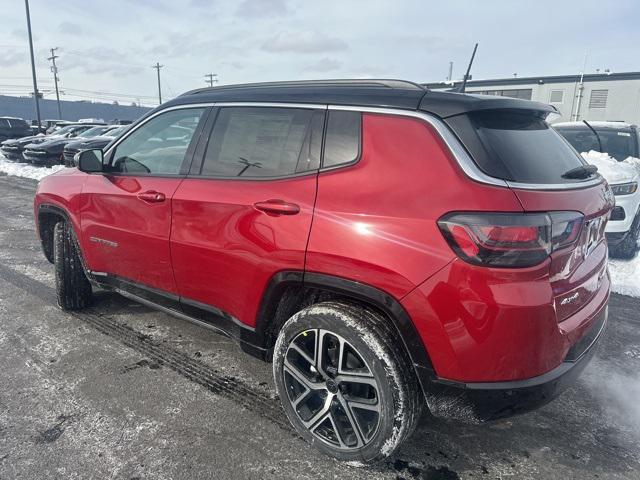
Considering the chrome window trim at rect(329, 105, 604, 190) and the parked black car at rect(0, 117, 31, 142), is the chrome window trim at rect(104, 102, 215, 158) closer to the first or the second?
the chrome window trim at rect(329, 105, 604, 190)

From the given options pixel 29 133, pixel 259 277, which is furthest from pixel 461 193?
pixel 29 133

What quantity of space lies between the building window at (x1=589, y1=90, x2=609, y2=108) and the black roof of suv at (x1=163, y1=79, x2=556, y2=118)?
2838 cm

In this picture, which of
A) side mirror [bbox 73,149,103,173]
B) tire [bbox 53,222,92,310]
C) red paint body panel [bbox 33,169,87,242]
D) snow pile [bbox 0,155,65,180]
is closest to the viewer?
side mirror [bbox 73,149,103,173]

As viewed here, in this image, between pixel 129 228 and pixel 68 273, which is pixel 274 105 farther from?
pixel 68 273

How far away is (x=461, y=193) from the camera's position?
1.84m

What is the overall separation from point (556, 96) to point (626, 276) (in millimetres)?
25508

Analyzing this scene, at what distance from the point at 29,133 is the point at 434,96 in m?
28.6

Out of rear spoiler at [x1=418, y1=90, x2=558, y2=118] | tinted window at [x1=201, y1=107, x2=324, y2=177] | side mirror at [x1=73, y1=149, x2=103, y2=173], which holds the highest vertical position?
rear spoiler at [x1=418, y1=90, x2=558, y2=118]

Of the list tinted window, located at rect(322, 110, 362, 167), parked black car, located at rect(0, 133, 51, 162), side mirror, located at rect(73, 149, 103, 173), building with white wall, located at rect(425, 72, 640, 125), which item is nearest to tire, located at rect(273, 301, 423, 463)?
tinted window, located at rect(322, 110, 362, 167)

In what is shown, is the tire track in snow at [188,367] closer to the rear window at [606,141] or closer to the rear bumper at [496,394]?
the rear bumper at [496,394]

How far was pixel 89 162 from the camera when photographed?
3.32 metres

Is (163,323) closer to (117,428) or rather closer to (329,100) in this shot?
(117,428)

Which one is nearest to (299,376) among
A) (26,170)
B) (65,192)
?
(65,192)

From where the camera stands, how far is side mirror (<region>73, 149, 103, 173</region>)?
332cm
